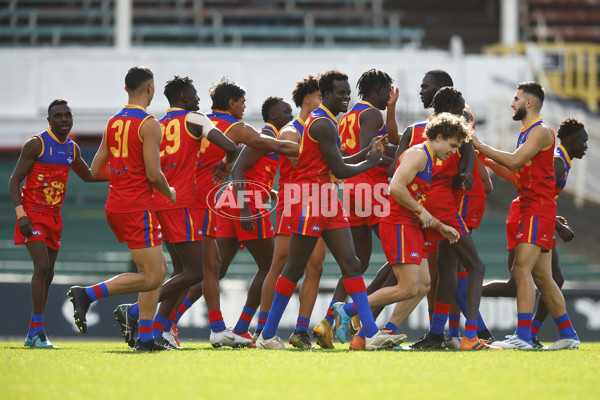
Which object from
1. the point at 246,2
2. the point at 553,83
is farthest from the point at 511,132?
the point at 246,2

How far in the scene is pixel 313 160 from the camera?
7.07m

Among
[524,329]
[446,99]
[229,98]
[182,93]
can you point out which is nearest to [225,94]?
[229,98]

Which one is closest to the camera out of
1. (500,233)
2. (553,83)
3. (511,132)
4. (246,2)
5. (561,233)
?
(561,233)

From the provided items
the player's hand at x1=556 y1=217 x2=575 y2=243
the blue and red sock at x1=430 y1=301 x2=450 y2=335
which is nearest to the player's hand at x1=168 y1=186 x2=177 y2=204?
the blue and red sock at x1=430 y1=301 x2=450 y2=335

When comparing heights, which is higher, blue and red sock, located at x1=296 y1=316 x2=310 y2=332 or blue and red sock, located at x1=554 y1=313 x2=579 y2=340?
blue and red sock, located at x1=296 y1=316 x2=310 y2=332

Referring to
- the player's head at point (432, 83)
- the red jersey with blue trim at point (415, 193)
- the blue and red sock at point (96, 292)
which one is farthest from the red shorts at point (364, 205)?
the blue and red sock at point (96, 292)

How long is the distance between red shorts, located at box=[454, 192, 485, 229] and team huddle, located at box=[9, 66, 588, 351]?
0.02m

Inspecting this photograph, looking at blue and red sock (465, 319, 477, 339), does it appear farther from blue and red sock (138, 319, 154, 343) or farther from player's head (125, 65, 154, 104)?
player's head (125, 65, 154, 104)

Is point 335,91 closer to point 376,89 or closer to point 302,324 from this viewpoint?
point 376,89

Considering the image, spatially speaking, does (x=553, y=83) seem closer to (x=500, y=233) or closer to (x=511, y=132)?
(x=511, y=132)

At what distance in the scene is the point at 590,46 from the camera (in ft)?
74.7

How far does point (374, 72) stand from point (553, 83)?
1558 centimetres

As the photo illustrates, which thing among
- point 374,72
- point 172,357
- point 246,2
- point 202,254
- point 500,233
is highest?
point 246,2

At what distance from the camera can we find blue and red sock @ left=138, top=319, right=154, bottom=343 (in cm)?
695
